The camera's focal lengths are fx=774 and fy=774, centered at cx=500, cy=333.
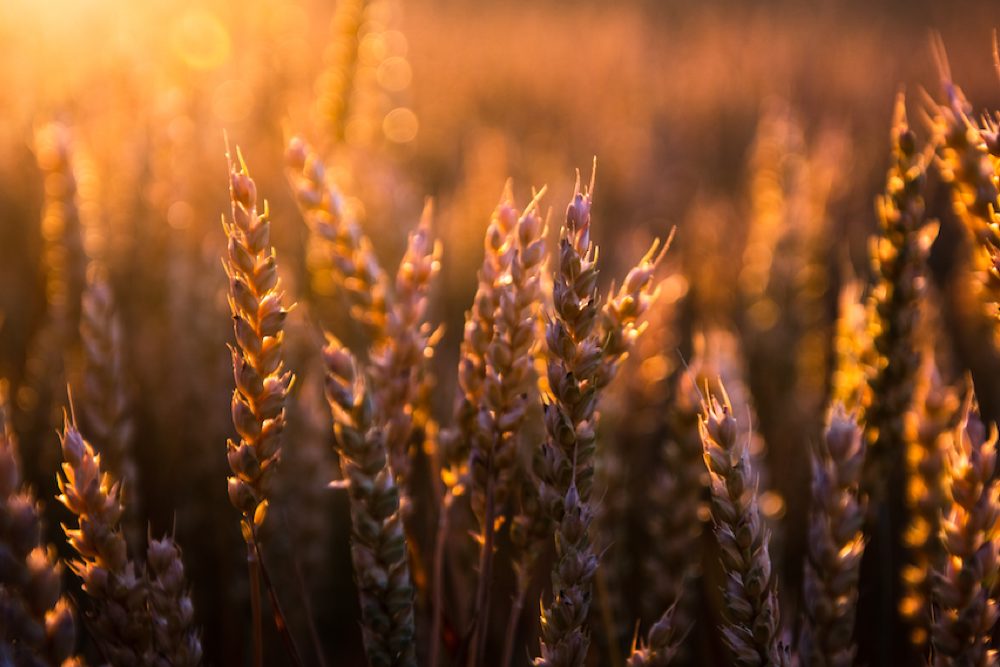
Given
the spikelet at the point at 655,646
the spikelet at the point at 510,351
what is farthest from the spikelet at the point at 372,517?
the spikelet at the point at 655,646

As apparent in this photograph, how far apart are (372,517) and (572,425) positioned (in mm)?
200

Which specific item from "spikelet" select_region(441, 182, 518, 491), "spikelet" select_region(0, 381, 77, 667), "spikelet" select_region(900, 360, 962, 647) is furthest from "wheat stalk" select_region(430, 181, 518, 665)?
"spikelet" select_region(900, 360, 962, 647)

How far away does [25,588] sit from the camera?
0.64 meters

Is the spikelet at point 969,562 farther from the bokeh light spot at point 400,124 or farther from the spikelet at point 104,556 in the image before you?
the bokeh light spot at point 400,124

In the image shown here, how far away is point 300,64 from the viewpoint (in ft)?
8.64

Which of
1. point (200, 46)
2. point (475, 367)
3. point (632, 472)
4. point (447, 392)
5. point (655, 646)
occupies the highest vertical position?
point (200, 46)

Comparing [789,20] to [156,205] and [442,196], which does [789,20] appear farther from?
[156,205]

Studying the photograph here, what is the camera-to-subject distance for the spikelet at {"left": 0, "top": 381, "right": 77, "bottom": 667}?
645 millimetres

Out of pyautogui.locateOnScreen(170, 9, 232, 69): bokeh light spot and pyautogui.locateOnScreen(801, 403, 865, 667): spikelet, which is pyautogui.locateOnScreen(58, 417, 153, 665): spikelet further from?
pyautogui.locateOnScreen(170, 9, 232, 69): bokeh light spot

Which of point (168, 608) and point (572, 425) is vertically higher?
point (572, 425)

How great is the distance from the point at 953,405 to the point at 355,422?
0.75 meters

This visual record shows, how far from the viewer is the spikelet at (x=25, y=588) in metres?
0.64

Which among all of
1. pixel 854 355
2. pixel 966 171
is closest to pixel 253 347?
pixel 966 171

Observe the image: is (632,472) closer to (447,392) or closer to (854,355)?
(447,392)
